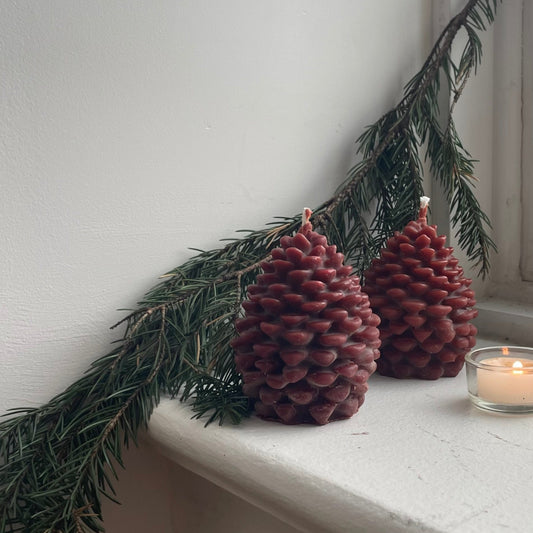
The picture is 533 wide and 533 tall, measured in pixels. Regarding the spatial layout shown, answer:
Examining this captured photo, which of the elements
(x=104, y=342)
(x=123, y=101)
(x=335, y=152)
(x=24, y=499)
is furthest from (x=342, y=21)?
(x=24, y=499)

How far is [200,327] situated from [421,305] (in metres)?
0.18

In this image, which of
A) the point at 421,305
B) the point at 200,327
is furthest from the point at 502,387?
the point at 200,327

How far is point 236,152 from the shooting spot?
0.66m

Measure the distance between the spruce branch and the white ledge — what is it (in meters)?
0.03

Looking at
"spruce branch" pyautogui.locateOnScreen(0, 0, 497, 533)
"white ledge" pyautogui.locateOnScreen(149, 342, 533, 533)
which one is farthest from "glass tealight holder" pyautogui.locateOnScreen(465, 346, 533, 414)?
"spruce branch" pyautogui.locateOnScreen(0, 0, 497, 533)

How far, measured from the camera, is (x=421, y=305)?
23.0 inches

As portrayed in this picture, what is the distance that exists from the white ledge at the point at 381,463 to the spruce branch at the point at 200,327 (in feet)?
0.10

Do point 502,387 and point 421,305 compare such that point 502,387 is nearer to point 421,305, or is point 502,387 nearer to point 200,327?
point 421,305

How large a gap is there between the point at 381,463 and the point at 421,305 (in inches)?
6.7

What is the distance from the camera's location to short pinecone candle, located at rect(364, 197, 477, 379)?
59cm

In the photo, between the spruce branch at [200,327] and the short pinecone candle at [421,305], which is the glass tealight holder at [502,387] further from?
the spruce branch at [200,327]

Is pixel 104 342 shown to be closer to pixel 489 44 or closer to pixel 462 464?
pixel 462 464

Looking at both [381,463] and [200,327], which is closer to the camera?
[381,463]

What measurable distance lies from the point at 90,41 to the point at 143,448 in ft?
1.14
